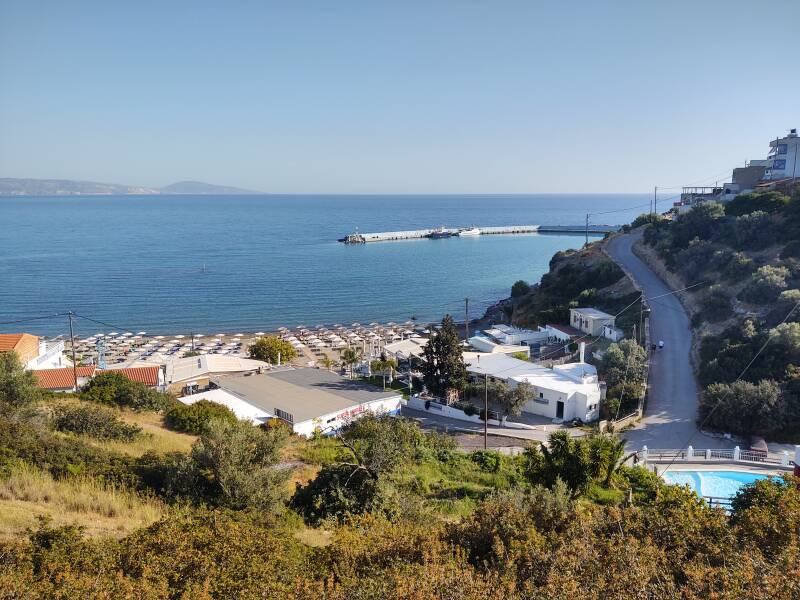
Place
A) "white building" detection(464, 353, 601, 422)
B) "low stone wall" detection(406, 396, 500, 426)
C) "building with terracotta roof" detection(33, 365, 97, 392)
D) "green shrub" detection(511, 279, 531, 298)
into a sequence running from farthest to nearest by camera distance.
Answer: "green shrub" detection(511, 279, 531, 298) < "building with terracotta roof" detection(33, 365, 97, 392) < "low stone wall" detection(406, 396, 500, 426) < "white building" detection(464, 353, 601, 422)

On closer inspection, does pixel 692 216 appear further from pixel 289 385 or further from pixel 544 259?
→ pixel 544 259

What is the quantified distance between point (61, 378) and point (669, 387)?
2743cm

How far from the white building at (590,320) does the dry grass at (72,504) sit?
2964cm

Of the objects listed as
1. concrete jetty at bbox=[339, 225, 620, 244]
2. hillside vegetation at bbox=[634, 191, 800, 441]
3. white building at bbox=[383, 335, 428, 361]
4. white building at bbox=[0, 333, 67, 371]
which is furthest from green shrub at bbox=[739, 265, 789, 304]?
concrete jetty at bbox=[339, 225, 620, 244]

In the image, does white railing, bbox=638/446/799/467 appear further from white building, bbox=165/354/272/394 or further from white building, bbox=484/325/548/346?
white building, bbox=165/354/272/394

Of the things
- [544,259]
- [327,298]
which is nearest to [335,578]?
[327,298]

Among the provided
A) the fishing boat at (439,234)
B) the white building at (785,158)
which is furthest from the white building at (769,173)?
the fishing boat at (439,234)

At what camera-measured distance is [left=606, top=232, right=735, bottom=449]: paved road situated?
20.8 meters

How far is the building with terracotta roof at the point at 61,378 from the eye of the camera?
24.8m

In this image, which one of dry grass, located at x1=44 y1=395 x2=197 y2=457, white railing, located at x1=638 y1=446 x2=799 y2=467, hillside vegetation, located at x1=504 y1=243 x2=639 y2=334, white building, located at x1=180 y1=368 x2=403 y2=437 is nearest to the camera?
dry grass, located at x1=44 y1=395 x2=197 y2=457

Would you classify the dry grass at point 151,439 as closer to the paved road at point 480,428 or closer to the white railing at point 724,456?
the paved road at point 480,428

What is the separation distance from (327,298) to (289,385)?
1432 inches

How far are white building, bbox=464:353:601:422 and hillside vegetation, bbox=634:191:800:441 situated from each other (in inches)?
168

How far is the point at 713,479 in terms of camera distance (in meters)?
17.2
